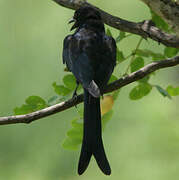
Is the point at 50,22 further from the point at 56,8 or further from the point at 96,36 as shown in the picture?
the point at 96,36

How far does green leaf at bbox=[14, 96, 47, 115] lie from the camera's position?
279 cm

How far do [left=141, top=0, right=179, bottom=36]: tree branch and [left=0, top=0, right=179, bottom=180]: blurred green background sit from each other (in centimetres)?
250

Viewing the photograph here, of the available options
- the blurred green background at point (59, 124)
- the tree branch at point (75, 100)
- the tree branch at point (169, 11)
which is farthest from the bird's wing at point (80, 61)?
the blurred green background at point (59, 124)

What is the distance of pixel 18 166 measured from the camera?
19.0ft

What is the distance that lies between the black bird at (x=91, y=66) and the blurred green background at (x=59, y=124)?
2093mm

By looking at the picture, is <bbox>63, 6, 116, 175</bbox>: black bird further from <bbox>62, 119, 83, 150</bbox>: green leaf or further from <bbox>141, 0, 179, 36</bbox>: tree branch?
<bbox>141, 0, 179, 36</bbox>: tree branch

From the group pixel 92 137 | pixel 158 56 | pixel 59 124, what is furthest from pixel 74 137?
pixel 59 124

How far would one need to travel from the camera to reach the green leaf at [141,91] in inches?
116

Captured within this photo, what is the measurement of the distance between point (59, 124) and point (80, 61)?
2.90 meters

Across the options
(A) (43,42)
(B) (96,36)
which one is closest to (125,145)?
(A) (43,42)

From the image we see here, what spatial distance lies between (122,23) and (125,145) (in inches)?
117

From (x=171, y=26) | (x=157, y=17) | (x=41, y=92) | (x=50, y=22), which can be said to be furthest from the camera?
(x=50, y=22)

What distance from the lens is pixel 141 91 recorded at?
117 inches

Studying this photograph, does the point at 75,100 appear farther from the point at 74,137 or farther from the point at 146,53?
the point at 146,53
